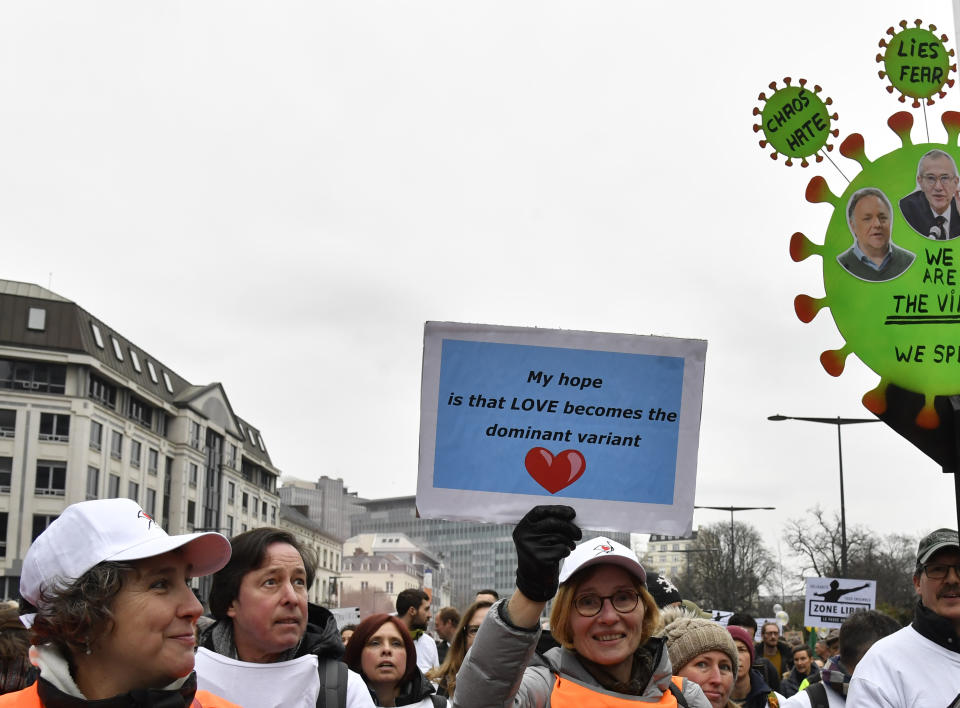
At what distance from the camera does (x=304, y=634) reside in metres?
4.36

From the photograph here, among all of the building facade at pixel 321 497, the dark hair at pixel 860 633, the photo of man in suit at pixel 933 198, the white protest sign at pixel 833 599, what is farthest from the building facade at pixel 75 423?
the building facade at pixel 321 497

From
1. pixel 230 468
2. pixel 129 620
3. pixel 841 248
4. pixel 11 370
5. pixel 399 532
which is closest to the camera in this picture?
pixel 129 620

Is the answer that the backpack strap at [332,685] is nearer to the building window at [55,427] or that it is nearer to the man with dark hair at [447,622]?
the man with dark hair at [447,622]

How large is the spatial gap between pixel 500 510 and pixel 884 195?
2173mm

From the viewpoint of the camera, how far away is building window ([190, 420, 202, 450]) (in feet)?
246

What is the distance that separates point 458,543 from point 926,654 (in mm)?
167069

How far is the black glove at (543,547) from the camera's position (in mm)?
2791

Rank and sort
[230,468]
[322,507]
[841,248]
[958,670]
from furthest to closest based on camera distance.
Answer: [322,507] → [230,468] → [841,248] → [958,670]

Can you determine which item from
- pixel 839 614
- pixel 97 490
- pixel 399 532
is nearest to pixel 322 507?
pixel 399 532

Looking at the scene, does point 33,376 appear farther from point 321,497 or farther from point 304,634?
point 321,497

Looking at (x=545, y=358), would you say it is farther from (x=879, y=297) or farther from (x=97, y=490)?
(x=97, y=490)

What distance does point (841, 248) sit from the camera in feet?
14.6

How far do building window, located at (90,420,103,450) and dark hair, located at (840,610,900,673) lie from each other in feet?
196

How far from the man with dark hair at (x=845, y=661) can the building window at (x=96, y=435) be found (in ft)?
196
